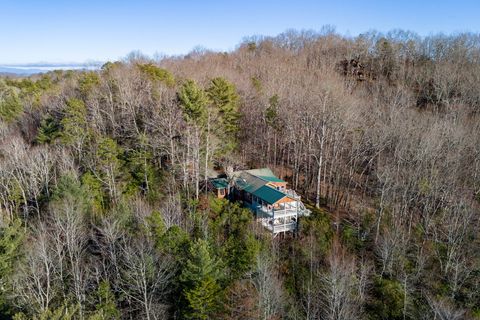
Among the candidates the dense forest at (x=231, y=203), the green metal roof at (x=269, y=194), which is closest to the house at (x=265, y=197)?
the green metal roof at (x=269, y=194)

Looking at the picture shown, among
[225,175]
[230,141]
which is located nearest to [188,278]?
[225,175]

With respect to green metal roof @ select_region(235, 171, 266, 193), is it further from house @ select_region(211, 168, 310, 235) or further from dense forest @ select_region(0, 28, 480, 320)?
dense forest @ select_region(0, 28, 480, 320)

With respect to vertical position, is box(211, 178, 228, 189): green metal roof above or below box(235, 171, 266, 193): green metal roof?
below

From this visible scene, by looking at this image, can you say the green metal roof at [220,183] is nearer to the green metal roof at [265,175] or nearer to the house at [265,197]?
the house at [265,197]

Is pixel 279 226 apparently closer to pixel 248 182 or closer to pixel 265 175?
pixel 248 182

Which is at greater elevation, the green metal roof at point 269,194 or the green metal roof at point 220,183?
the green metal roof at point 269,194

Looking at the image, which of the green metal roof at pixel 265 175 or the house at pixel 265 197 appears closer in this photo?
the house at pixel 265 197

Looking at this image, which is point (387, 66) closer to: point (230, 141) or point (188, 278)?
point (230, 141)

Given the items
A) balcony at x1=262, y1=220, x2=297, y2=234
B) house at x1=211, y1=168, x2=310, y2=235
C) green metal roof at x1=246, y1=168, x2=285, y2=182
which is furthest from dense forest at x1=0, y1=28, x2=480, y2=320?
green metal roof at x1=246, y1=168, x2=285, y2=182
